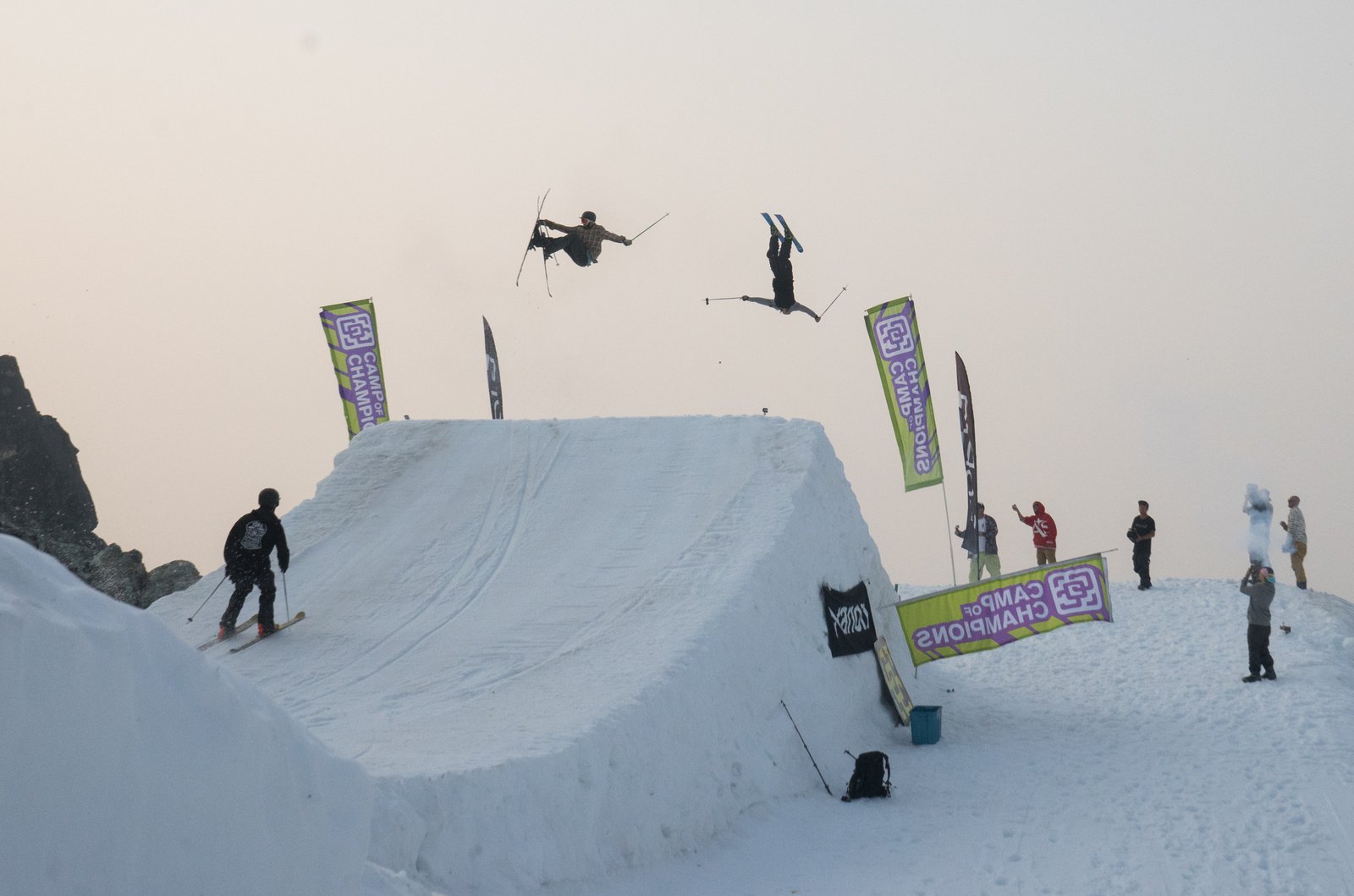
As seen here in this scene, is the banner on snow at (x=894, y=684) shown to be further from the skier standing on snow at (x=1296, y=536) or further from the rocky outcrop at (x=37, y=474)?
the rocky outcrop at (x=37, y=474)

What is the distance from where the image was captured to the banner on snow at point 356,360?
23750 mm

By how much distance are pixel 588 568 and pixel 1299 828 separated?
298 inches

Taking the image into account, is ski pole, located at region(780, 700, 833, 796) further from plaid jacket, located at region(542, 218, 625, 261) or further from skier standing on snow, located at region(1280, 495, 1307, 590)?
skier standing on snow, located at region(1280, 495, 1307, 590)

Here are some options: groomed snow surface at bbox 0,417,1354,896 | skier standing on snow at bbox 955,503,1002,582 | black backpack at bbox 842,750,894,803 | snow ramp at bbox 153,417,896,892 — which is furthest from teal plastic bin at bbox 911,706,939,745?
skier standing on snow at bbox 955,503,1002,582

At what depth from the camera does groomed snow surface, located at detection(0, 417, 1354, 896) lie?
4945 millimetres

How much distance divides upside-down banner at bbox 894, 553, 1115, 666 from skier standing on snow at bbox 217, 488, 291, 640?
288 inches

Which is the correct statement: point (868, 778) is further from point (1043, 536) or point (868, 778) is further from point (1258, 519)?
point (1043, 536)

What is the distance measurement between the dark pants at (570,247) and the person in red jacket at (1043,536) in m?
10.0

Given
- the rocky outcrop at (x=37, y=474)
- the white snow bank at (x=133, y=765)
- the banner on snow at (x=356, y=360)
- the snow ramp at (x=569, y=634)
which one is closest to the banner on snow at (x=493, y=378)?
the banner on snow at (x=356, y=360)

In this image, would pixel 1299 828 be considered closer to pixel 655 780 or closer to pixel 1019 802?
pixel 1019 802

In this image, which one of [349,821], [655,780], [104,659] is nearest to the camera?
[104,659]

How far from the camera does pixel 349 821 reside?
608 cm

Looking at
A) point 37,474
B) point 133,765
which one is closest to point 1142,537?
point 133,765

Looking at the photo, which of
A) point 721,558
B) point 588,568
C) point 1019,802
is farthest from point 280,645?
point 1019,802
